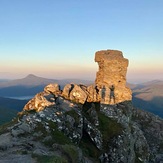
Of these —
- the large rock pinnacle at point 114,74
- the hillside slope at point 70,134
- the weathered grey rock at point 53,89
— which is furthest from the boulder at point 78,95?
the large rock pinnacle at point 114,74

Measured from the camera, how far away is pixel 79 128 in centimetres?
4628

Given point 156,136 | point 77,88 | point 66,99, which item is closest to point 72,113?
point 66,99

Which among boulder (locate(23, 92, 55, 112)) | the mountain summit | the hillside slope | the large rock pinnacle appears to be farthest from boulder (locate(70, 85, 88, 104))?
the large rock pinnacle

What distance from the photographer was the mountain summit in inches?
1345

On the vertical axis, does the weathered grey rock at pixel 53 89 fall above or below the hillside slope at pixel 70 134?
above

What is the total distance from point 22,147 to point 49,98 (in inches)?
772

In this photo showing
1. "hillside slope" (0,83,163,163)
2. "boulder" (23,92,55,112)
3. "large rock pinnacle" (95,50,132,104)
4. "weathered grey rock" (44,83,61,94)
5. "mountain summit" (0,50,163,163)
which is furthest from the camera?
"large rock pinnacle" (95,50,132,104)

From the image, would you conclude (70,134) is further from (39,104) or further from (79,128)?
(39,104)

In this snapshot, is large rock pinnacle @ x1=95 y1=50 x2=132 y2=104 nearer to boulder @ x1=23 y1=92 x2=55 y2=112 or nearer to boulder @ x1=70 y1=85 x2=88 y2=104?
boulder @ x1=70 y1=85 x2=88 y2=104

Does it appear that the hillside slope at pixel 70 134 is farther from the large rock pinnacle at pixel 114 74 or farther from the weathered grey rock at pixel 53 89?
the large rock pinnacle at pixel 114 74

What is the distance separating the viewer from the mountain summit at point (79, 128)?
34156mm

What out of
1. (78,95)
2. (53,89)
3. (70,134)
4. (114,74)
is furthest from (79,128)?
(114,74)

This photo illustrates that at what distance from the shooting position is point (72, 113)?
47.7m

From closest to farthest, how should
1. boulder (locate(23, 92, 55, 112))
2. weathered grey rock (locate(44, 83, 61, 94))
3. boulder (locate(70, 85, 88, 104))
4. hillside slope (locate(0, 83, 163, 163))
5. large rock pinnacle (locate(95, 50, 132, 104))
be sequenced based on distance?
hillside slope (locate(0, 83, 163, 163)) → boulder (locate(23, 92, 55, 112)) → boulder (locate(70, 85, 88, 104)) → weathered grey rock (locate(44, 83, 61, 94)) → large rock pinnacle (locate(95, 50, 132, 104))
